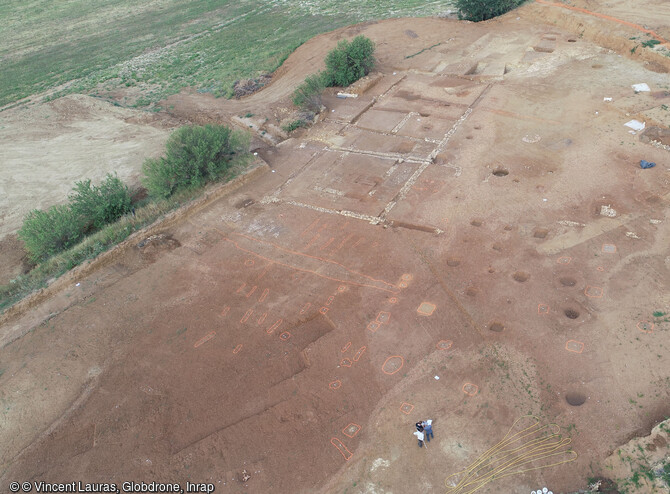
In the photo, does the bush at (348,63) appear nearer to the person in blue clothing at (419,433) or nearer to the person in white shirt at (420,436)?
the person in blue clothing at (419,433)

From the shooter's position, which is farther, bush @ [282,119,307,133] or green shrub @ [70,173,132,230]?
bush @ [282,119,307,133]

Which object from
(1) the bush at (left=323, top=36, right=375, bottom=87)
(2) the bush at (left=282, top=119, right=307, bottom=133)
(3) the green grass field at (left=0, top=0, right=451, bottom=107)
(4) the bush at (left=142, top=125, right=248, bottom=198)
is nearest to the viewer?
(4) the bush at (left=142, top=125, right=248, bottom=198)

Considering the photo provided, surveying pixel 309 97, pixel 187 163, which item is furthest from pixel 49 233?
pixel 309 97

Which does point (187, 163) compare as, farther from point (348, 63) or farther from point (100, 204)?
point (348, 63)

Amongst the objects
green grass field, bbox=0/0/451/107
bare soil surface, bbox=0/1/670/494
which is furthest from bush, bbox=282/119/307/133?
green grass field, bbox=0/0/451/107

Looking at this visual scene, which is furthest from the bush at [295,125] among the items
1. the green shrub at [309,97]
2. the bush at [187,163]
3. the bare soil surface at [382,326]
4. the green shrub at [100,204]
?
the green shrub at [100,204]

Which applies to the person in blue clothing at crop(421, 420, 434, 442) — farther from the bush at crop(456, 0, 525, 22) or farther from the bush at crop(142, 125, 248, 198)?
the bush at crop(456, 0, 525, 22)
